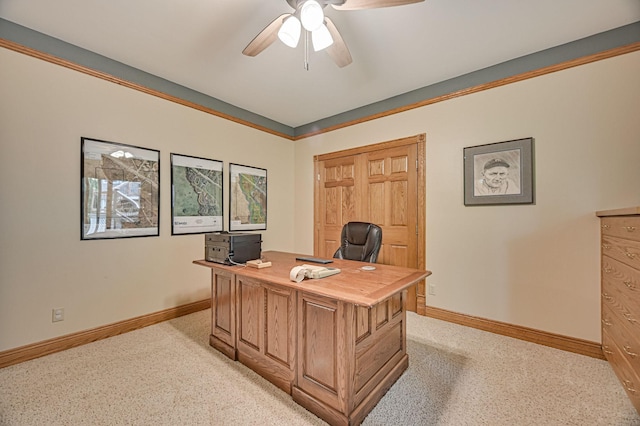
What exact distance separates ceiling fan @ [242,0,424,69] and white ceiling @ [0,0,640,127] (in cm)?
23

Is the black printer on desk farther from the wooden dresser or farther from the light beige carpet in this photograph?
the wooden dresser

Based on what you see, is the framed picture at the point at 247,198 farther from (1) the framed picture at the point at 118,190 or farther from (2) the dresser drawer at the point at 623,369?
(2) the dresser drawer at the point at 623,369

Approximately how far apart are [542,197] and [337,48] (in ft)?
7.32

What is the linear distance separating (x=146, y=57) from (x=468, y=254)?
3772 millimetres

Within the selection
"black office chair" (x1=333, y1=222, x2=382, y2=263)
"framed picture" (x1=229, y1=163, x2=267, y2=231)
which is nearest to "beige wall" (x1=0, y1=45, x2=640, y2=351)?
"framed picture" (x1=229, y1=163, x2=267, y2=231)

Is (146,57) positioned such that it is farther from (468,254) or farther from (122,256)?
(468,254)

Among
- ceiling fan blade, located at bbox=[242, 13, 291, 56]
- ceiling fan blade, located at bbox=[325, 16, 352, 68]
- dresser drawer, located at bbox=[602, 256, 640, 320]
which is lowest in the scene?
dresser drawer, located at bbox=[602, 256, 640, 320]

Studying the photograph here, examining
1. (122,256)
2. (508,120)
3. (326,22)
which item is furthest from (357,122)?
(122,256)

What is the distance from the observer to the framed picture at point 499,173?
2.49m

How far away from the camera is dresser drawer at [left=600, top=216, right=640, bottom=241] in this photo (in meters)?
1.56

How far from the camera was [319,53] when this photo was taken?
248 cm

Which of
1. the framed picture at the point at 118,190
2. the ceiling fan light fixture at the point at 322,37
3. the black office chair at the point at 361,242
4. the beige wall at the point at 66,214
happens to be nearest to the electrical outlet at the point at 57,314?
the beige wall at the point at 66,214

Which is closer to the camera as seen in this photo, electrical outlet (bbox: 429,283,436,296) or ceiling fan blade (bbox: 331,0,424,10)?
ceiling fan blade (bbox: 331,0,424,10)

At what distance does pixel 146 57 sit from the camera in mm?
2527
